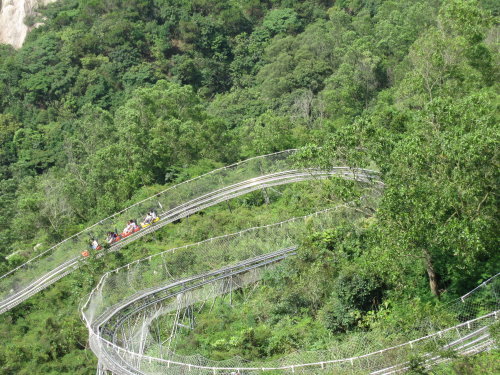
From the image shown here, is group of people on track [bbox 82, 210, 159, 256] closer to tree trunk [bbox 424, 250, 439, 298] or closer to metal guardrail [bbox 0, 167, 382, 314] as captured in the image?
metal guardrail [bbox 0, 167, 382, 314]

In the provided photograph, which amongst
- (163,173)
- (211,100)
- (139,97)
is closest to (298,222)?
(163,173)

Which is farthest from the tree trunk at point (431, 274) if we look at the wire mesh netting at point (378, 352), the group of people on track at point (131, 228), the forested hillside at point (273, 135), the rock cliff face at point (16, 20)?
the rock cliff face at point (16, 20)

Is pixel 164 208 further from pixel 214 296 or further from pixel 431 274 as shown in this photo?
pixel 431 274

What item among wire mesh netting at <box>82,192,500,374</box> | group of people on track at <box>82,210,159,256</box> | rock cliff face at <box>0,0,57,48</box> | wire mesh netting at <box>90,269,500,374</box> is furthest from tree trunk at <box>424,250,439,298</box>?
rock cliff face at <box>0,0,57,48</box>

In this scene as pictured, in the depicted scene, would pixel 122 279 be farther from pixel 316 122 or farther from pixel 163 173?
pixel 316 122

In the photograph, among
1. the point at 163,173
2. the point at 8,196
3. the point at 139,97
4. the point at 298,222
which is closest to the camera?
the point at 298,222

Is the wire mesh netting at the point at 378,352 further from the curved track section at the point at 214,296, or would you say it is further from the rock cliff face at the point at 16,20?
the rock cliff face at the point at 16,20

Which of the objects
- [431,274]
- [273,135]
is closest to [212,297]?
[431,274]
